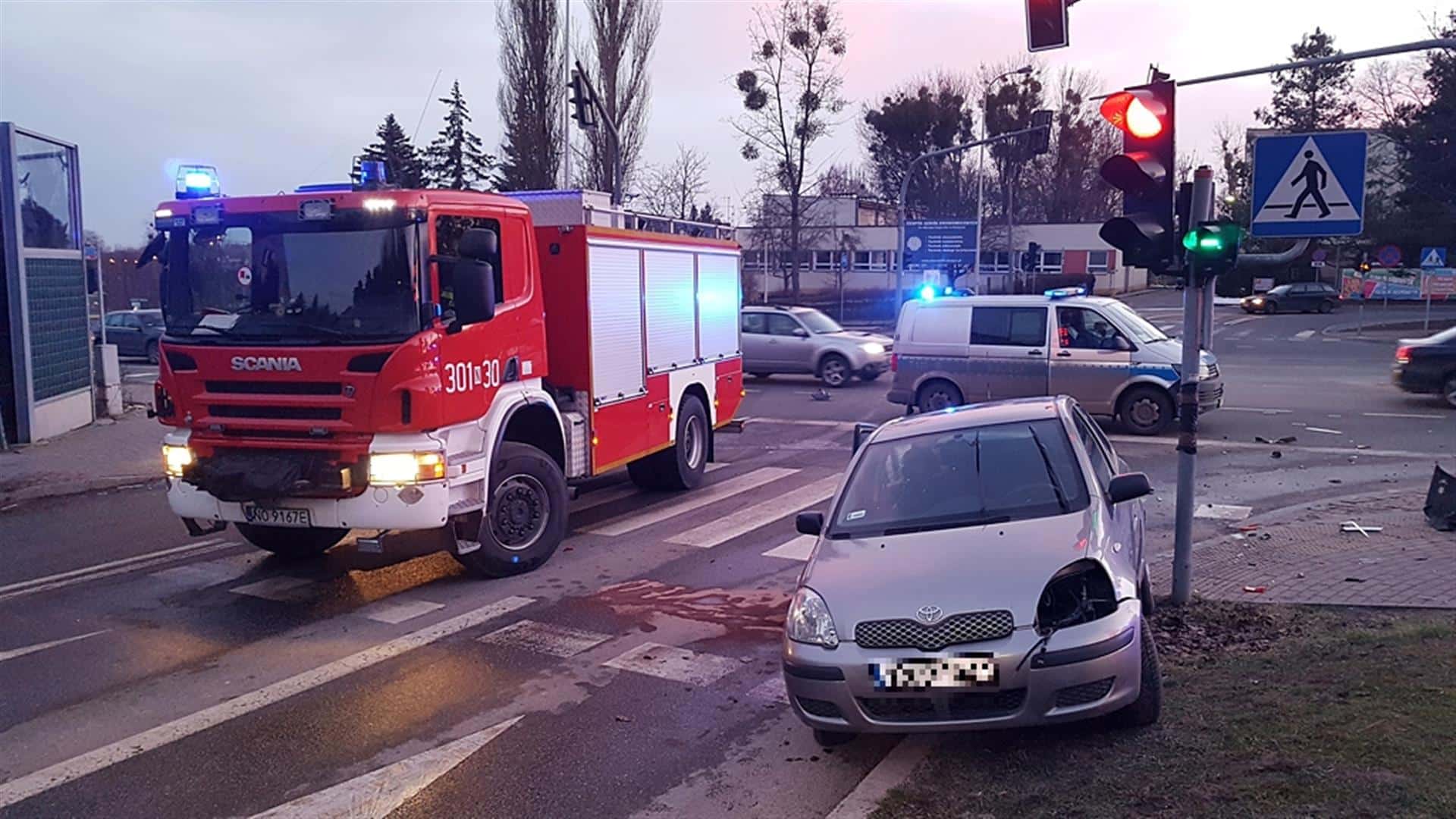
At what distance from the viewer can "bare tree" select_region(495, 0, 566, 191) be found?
113 feet

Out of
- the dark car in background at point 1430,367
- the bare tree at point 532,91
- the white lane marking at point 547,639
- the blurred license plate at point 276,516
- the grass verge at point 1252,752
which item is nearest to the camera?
the grass verge at point 1252,752

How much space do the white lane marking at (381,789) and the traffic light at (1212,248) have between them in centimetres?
517

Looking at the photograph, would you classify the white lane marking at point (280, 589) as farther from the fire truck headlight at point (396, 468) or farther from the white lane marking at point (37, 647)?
the fire truck headlight at point (396, 468)

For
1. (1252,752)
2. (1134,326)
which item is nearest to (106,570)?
(1252,752)

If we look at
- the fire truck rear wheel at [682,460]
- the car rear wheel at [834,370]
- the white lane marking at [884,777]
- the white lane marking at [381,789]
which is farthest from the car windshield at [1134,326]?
the white lane marking at [381,789]

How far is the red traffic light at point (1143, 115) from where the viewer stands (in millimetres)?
6973

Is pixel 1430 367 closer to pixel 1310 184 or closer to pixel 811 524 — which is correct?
pixel 1310 184

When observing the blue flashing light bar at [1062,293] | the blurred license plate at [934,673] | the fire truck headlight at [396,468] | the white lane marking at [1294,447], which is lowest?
the white lane marking at [1294,447]

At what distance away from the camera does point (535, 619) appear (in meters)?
7.51

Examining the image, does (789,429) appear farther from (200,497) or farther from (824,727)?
(824,727)

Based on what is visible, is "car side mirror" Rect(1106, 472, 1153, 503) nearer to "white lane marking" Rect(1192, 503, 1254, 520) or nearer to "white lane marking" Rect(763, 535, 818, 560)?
"white lane marking" Rect(763, 535, 818, 560)

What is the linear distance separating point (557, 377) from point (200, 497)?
3.13m

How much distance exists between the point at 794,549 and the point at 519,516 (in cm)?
242

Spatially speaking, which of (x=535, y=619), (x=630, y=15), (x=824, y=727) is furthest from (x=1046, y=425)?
(x=630, y=15)
